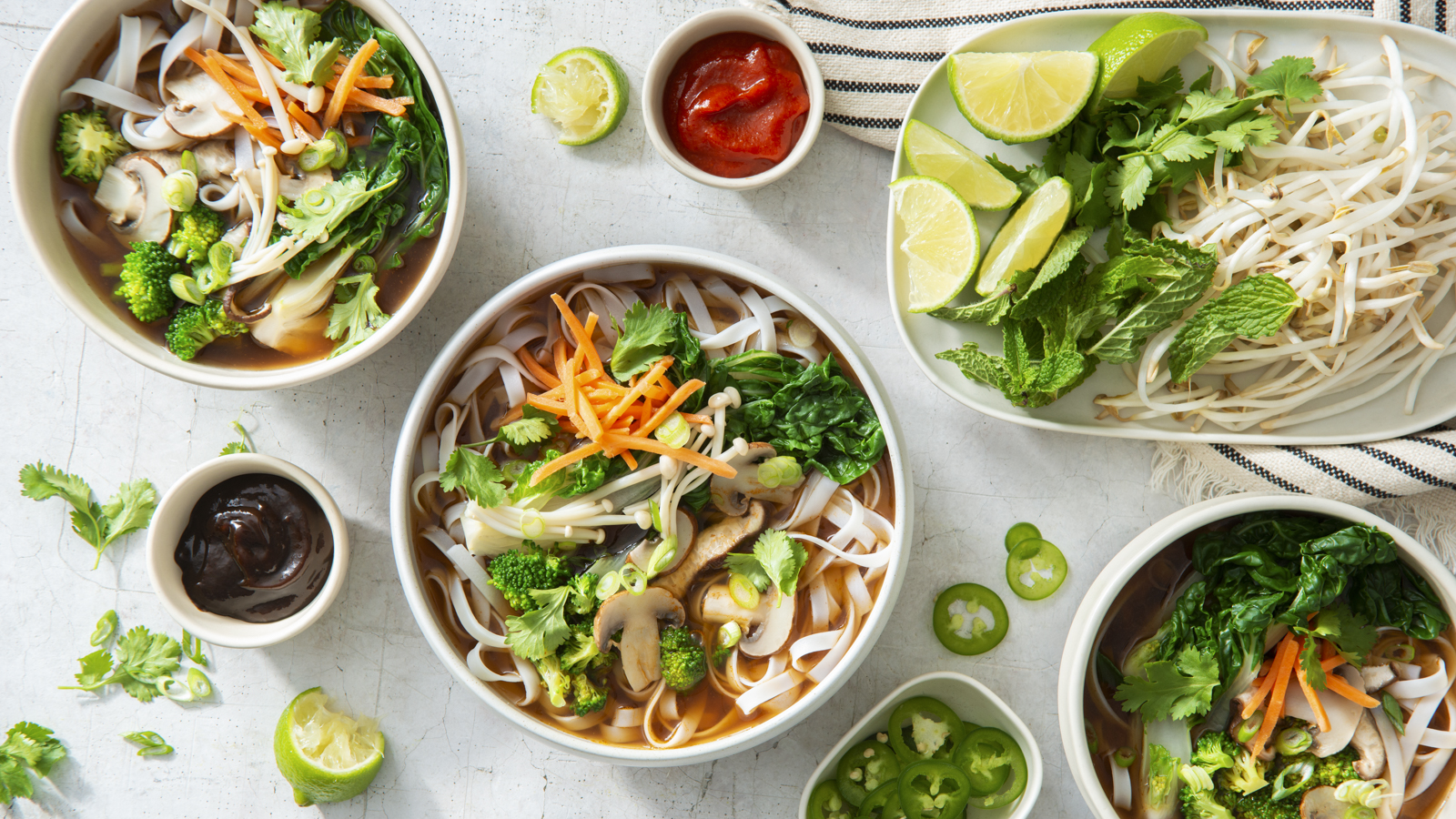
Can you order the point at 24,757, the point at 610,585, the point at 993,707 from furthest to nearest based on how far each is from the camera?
1. the point at 24,757
2. the point at 993,707
3. the point at 610,585

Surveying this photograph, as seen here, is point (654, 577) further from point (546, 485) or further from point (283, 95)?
point (283, 95)

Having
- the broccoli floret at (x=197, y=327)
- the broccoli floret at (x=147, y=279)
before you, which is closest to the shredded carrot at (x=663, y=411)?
the broccoli floret at (x=197, y=327)

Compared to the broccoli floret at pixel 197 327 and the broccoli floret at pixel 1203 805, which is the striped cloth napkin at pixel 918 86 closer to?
the broccoli floret at pixel 1203 805

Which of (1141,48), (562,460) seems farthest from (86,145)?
(1141,48)

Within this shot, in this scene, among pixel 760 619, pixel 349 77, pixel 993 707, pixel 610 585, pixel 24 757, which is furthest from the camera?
pixel 24 757

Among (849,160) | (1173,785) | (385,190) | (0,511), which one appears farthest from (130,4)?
(1173,785)

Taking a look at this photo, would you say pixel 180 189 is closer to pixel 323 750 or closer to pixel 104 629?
pixel 104 629

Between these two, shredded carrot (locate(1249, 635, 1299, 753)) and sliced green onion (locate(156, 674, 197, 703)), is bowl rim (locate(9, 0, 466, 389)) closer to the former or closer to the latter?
sliced green onion (locate(156, 674, 197, 703))

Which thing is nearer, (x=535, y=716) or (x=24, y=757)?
(x=535, y=716)
